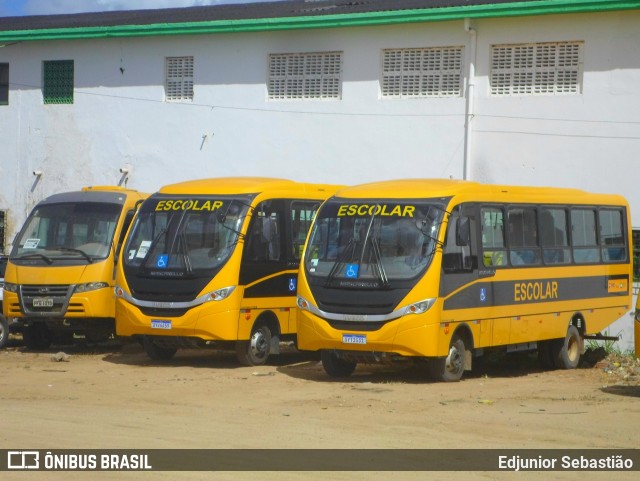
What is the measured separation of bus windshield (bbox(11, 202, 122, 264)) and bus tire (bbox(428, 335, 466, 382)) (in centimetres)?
690

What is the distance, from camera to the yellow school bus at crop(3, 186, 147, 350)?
69.2 feet

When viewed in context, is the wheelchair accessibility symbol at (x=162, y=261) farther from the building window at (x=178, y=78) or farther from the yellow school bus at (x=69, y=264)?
the building window at (x=178, y=78)

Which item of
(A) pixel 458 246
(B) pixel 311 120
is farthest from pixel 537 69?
(A) pixel 458 246

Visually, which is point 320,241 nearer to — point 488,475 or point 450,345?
point 450,345

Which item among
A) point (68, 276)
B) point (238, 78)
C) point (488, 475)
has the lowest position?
point (488, 475)

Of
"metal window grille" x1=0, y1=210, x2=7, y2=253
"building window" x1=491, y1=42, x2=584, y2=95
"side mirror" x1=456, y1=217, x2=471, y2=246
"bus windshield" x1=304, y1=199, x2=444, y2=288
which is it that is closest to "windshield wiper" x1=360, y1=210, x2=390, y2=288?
"bus windshield" x1=304, y1=199, x2=444, y2=288

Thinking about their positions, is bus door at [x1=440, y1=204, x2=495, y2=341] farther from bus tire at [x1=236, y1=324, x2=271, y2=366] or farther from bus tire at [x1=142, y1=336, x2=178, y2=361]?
bus tire at [x1=142, y1=336, x2=178, y2=361]

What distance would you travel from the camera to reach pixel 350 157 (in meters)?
→ 25.4

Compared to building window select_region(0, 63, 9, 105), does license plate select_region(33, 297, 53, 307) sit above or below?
below

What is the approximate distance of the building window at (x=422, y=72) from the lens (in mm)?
24234

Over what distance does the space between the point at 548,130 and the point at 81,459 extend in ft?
49.2

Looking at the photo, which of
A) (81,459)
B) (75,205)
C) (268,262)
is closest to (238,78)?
(75,205)

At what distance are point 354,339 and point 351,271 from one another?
944mm

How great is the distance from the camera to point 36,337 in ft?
72.9
